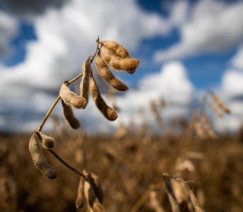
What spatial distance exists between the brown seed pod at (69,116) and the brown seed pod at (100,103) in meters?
0.15

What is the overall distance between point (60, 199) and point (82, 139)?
162 cm

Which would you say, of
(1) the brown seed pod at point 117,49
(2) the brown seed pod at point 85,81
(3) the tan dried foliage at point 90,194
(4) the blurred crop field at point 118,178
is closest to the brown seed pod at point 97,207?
(3) the tan dried foliage at point 90,194

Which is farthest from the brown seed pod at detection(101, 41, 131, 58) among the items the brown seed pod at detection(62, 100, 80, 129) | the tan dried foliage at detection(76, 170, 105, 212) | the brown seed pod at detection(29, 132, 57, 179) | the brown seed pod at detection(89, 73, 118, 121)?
the tan dried foliage at detection(76, 170, 105, 212)

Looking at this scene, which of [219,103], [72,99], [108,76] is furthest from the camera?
[219,103]

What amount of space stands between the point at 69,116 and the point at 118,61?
0.33 m

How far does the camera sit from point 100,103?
39.7 inches

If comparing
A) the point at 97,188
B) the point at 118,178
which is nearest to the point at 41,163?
the point at 97,188

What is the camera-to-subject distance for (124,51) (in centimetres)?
97

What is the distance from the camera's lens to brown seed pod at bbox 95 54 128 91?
0.99 m

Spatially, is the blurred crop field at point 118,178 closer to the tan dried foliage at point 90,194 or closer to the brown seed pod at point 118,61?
the tan dried foliage at point 90,194

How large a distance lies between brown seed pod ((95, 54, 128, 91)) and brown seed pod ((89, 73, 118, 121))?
0.15 feet

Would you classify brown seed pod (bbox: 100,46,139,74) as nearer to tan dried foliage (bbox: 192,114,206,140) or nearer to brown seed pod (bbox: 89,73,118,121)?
brown seed pod (bbox: 89,73,118,121)

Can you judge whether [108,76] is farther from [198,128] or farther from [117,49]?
[198,128]

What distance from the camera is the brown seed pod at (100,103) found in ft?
3.25
